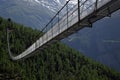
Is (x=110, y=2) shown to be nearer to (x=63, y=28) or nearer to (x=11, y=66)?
(x=63, y=28)

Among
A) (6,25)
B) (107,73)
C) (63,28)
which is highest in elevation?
(6,25)

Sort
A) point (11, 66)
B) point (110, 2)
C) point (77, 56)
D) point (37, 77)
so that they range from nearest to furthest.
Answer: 1. point (110, 2)
2. point (11, 66)
3. point (37, 77)
4. point (77, 56)

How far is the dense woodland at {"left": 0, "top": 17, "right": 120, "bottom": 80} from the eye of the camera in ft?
290

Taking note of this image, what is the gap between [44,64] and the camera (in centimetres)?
10881

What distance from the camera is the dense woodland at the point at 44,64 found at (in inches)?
3482

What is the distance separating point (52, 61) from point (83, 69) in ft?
59.6

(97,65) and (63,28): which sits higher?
(63,28)

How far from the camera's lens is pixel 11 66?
8562 cm

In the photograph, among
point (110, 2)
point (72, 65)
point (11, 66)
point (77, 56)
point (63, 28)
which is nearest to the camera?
point (110, 2)

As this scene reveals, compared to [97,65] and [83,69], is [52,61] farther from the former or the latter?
[97,65]

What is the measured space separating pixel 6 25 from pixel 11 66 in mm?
47825

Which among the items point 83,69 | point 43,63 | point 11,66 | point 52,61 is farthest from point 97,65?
point 11,66

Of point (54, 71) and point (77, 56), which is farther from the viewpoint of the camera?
point (77, 56)

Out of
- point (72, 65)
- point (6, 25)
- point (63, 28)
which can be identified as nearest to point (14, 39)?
point (6, 25)
